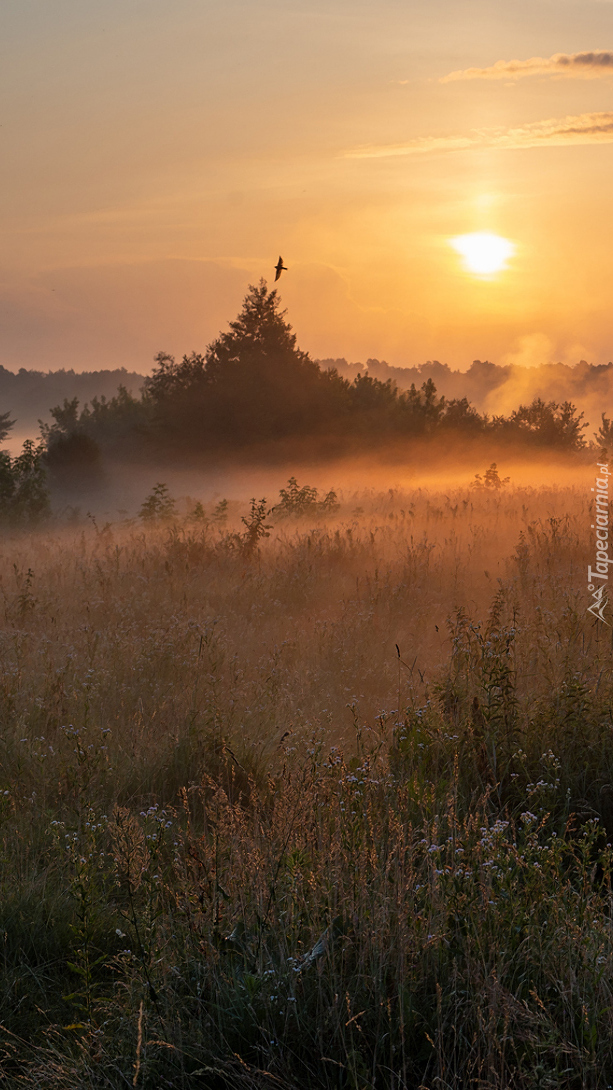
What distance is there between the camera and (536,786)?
11.8 feet

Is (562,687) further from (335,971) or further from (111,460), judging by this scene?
(111,460)

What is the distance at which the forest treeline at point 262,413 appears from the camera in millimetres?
28062

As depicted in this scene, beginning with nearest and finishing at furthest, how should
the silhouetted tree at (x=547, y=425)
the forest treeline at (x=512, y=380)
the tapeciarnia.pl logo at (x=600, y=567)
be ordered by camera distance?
the tapeciarnia.pl logo at (x=600, y=567), the silhouetted tree at (x=547, y=425), the forest treeline at (x=512, y=380)

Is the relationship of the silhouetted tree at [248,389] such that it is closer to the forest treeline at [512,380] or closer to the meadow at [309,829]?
the meadow at [309,829]

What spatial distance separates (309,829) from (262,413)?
2567 cm

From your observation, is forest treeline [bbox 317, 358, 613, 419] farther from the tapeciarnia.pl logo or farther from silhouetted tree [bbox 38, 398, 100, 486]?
the tapeciarnia.pl logo

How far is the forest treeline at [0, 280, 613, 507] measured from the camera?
28.1 m

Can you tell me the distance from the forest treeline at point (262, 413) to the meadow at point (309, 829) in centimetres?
1944

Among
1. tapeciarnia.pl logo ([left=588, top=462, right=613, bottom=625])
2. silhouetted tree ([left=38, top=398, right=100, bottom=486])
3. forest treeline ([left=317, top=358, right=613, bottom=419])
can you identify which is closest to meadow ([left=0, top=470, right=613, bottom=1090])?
tapeciarnia.pl logo ([left=588, top=462, right=613, bottom=625])

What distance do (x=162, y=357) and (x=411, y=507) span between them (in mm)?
18199

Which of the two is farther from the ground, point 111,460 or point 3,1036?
point 111,460

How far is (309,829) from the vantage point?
304cm

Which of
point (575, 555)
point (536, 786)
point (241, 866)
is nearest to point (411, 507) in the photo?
point (575, 555)

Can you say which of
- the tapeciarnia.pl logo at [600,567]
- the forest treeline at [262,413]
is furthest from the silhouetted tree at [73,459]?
the tapeciarnia.pl logo at [600,567]
